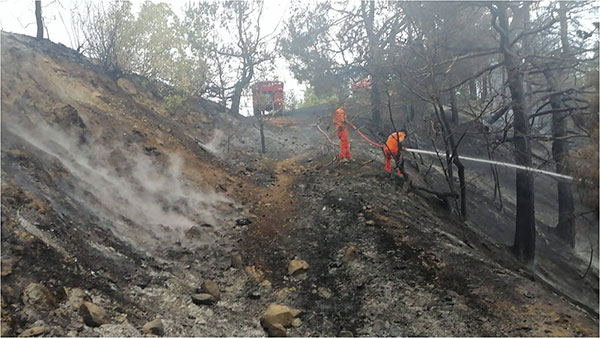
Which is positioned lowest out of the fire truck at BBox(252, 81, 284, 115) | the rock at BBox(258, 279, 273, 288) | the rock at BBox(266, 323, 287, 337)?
the rock at BBox(266, 323, 287, 337)

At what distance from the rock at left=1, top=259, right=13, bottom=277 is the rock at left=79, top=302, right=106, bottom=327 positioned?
0.89m

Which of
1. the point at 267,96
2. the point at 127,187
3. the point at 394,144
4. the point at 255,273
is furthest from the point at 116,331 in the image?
the point at 267,96

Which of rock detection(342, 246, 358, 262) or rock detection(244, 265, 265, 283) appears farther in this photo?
rock detection(342, 246, 358, 262)

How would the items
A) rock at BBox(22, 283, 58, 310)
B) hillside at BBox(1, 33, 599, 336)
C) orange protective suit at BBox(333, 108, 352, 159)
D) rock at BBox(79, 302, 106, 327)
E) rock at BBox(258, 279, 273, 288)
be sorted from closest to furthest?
rock at BBox(22, 283, 58, 310) < rock at BBox(79, 302, 106, 327) < hillside at BBox(1, 33, 599, 336) < rock at BBox(258, 279, 273, 288) < orange protective suit at BBox(333, 108, 352, 159)

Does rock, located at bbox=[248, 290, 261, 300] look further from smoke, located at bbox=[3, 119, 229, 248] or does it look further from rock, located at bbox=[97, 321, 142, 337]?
rock, located at bbox=[97, 321, 142, 337]

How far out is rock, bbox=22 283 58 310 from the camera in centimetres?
475

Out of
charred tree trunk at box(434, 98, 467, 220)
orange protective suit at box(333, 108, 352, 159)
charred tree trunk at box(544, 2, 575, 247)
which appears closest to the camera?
charred tree trunk at box(434, 98, 467, 220)

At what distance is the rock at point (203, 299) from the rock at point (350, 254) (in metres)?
2.52

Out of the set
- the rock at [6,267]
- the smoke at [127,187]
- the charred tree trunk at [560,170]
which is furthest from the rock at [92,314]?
the charred tree trunk at [560,170]

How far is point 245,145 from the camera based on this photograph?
15758 millimetres

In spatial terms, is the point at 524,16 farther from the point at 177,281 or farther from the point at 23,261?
the point at 23,261

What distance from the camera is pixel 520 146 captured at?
10734 mm

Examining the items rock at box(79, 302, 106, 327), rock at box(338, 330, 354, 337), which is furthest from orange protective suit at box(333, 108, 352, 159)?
rock at box(79, 302, 106, 327)

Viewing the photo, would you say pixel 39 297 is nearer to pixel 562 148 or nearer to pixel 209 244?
pixel 209 244
